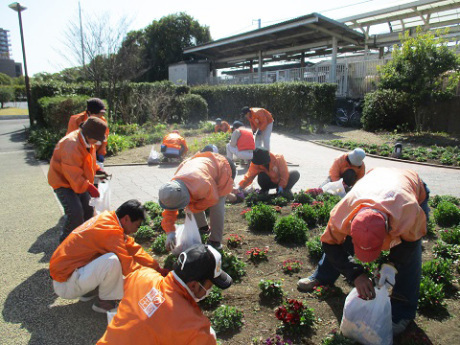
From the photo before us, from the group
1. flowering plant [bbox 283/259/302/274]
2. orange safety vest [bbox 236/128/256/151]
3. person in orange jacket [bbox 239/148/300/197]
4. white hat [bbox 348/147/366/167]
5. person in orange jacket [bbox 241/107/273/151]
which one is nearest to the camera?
flowering plant [bbox 283/259/302/274]

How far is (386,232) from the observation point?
2.28 m

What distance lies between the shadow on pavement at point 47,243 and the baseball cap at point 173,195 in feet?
7.12

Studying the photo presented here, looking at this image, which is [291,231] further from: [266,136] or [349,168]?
[266,136]

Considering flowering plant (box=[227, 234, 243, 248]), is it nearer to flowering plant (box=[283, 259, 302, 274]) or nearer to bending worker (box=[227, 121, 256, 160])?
flowering plant (box=[283, 259, 302, 274])

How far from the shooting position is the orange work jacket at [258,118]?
30.2 feet

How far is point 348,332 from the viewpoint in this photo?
2742 millimetres

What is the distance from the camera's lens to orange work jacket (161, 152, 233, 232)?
3469 mm

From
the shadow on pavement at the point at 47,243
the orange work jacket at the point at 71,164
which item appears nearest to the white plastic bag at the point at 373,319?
the orange work jacket at the point at 71,164

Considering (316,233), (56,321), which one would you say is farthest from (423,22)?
(56,321)

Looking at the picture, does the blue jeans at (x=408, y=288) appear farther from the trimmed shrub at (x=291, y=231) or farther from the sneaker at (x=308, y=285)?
the trimmed shrub at (x=291, y=231)

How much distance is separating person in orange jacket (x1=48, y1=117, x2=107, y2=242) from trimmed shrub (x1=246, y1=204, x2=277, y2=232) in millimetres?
2148

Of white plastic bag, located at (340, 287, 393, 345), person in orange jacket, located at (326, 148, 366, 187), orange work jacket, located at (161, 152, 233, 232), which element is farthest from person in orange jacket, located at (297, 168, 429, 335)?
person in orange jacket, located at (326, 148, 366, 187)

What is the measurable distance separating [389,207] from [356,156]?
11.5 feet

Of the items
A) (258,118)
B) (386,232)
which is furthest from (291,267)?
(258,118)
